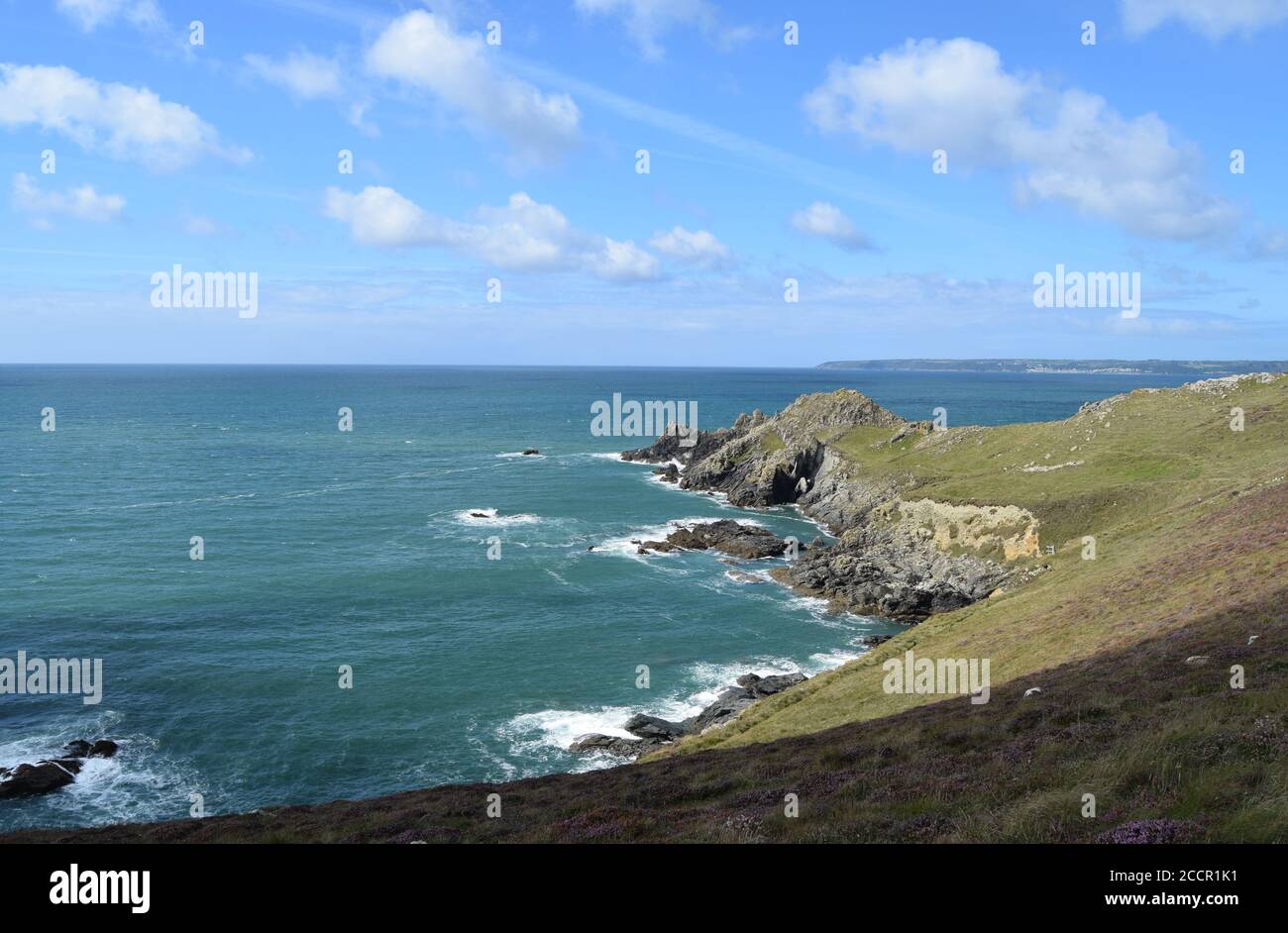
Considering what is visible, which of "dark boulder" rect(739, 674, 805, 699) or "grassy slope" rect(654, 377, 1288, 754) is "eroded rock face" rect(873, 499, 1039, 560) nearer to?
"grassy slope" rect(654, 377, 1288, 754)

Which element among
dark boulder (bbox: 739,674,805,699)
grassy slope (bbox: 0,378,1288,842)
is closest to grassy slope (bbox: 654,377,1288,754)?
grassy slope (bbox: 0,378,1288,842)

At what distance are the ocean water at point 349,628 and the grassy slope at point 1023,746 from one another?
10926mm

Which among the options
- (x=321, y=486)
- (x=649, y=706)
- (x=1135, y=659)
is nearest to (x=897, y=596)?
(x=649, y=706)

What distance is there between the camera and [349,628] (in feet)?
197

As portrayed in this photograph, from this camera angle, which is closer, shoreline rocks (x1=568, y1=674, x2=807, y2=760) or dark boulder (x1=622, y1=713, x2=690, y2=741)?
shoreline rocks (x1=568, y1=674, x2=807, y2=760)

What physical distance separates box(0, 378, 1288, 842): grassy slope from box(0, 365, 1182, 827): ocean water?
10.9 meters

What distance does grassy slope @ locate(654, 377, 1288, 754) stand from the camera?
36438mm

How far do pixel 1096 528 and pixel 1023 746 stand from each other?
170 ft

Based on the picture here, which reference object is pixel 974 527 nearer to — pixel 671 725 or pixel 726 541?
pixel 726 541

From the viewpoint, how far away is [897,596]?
65500mm

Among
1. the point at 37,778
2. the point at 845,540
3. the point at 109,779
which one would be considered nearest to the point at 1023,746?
the point at 109,779

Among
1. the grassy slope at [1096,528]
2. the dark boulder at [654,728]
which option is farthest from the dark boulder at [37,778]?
the grassy slope at [1096,528]
